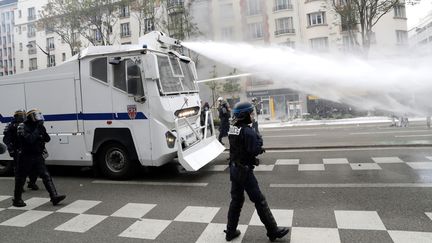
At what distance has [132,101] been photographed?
25.5 ft

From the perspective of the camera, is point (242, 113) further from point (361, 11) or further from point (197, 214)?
point (361, 11)

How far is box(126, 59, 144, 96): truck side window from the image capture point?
765 cm

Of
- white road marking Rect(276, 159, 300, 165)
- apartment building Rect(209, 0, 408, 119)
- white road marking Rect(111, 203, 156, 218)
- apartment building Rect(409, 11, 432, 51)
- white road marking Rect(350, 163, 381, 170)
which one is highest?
apartment building Rect(209, 0, 408, 119)

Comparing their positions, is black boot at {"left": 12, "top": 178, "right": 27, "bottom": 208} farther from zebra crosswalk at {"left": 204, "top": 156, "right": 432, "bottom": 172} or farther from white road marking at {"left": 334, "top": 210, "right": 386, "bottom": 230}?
white road marking at {"left": 334, "top": 210, "right": 386, "bottom": 230}

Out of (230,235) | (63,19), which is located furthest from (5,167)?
(63,19)

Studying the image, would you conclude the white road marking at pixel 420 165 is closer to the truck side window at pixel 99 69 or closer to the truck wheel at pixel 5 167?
the truck side window at pixel 99 69

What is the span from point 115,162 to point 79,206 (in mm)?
2052

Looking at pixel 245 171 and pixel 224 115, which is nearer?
pixel 245 171

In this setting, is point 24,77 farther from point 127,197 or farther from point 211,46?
point 211,46

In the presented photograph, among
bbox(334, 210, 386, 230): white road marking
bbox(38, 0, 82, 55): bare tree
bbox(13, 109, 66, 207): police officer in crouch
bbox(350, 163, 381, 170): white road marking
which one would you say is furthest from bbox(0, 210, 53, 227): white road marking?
bbox(38, 0, 82, 55): bare tree

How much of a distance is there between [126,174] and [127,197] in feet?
4.59

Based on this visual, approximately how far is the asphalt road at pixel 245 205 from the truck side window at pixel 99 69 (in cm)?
241

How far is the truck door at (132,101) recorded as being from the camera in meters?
7.66

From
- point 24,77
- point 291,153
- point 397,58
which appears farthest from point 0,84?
point 397,58
